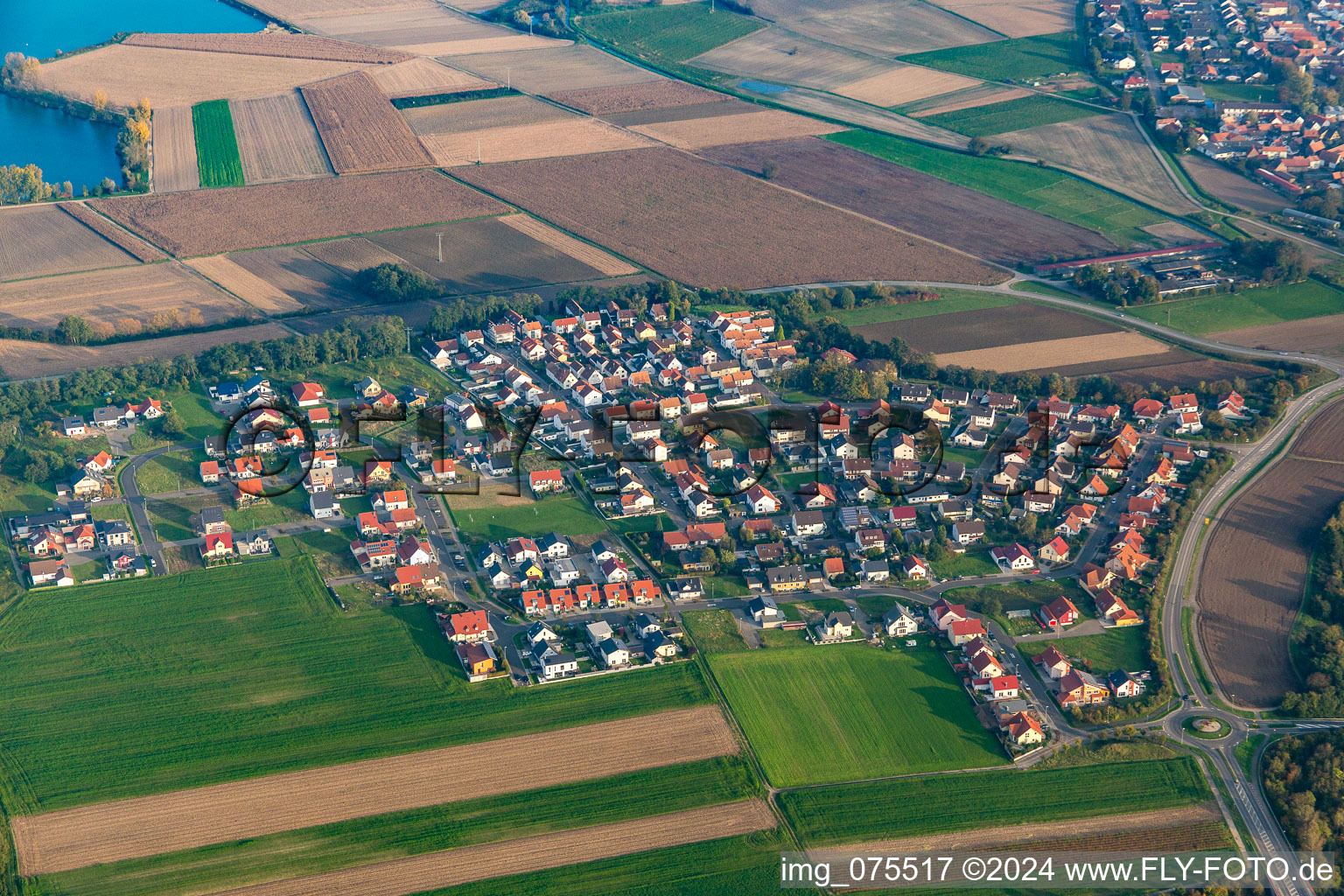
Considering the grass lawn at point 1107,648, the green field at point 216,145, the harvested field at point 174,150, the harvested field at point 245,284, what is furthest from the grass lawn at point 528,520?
the harvested field at point 174,150

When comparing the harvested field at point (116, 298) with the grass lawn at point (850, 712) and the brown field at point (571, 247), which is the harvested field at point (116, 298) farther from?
the grass lawn at point (850, 712)

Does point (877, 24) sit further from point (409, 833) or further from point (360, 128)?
point (409, 833)

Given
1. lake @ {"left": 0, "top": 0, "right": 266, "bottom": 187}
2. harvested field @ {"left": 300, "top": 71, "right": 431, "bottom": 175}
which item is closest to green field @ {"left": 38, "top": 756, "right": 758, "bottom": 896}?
harvested field @ {"left": 300, "top": 71, "right": 431, "bottom": 175}

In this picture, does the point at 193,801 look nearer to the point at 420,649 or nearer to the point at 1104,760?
the point at 420,649

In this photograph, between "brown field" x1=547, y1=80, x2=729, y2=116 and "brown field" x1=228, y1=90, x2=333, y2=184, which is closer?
"brown field" x1=228, y1=90, x2=333, y2=184

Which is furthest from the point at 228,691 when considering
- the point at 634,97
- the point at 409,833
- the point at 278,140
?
the point at 634,97

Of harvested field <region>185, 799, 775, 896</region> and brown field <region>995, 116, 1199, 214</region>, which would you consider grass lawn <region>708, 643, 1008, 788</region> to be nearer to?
harvested field <region>185, 799, 775, 896</region>
